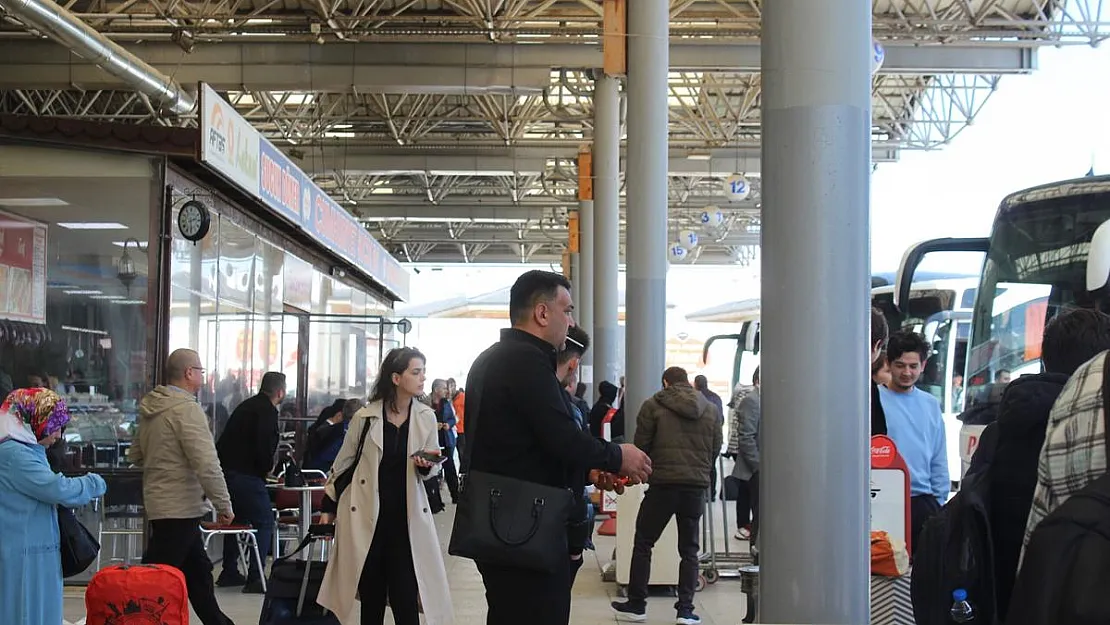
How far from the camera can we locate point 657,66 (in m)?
13.0

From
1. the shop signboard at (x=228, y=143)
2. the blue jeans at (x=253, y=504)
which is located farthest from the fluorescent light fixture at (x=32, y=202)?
the blue jeans at (x=253, y=504)

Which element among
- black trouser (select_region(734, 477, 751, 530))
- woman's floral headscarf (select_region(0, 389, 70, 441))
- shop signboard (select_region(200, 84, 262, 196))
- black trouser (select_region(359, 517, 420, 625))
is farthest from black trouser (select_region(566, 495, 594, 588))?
black trouser (select_region(734, 477, 751, 530))

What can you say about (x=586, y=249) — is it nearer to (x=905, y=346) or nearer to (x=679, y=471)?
(x=679, y=471)

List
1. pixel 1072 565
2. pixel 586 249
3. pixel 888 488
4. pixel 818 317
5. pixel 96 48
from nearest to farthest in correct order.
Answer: pixel 1072 565 → pixel 818 317 → pixel 888 488 → pixel 96 48 → pixel 586 249

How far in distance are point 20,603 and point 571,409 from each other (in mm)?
2797

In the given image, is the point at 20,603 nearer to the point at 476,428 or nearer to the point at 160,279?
the point at 476,428

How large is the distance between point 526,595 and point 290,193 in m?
9.91

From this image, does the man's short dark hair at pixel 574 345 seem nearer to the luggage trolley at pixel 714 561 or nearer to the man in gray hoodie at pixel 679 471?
the man in gray hoodie at pixel 679 471

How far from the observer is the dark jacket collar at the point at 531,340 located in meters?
4.41

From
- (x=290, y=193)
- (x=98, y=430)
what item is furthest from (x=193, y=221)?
(x=290, y=193)

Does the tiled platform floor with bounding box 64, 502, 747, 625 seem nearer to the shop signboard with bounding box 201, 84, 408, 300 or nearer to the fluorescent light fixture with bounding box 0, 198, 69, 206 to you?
the fluorescent light fixture with bounding box 0, 198, 69, 206

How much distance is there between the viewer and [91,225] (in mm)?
10922

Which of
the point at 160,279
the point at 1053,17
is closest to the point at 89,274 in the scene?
the point at 160,279

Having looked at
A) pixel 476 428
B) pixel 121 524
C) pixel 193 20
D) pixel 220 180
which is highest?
pixel 193 20
